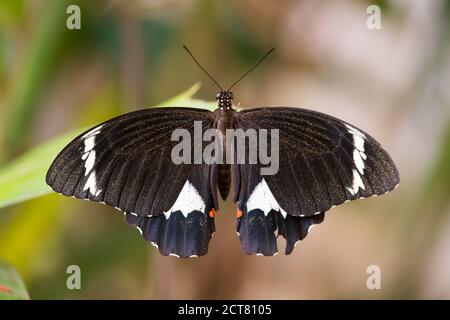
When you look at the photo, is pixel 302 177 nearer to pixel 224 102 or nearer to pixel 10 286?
pixel 224 102

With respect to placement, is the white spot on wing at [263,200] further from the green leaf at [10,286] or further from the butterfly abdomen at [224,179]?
the green leaf at [10,286]

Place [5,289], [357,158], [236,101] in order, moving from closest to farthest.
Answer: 1. [5,289]
2. [357,158]
3. [236,101]

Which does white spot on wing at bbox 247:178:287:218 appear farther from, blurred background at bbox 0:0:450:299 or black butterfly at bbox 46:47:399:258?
blurred background at bbox 0:0:450:299

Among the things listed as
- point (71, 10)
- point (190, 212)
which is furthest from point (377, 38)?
point (190, 212)

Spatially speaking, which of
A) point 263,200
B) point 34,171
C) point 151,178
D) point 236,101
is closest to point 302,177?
point 263,200

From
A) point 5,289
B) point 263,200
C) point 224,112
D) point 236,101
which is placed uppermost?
point 236,101

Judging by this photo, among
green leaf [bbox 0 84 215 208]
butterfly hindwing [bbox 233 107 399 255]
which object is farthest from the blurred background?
butterfly hindwing [bbox 233 107 399 255]

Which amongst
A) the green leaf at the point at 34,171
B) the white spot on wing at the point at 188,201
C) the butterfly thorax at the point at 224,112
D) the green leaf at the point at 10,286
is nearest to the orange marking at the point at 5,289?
the green leaf at the point at 10,286
